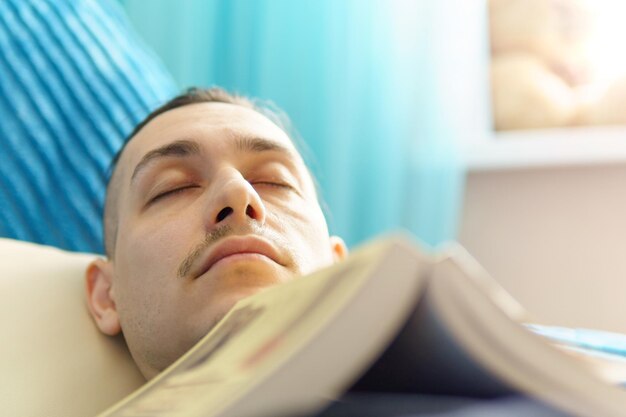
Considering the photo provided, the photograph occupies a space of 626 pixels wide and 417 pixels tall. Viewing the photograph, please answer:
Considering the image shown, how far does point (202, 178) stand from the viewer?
90 cm

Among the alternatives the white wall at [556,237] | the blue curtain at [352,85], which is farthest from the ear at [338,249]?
the white wall at [556,237]

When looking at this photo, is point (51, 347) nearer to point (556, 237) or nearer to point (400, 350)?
point (400, 350)

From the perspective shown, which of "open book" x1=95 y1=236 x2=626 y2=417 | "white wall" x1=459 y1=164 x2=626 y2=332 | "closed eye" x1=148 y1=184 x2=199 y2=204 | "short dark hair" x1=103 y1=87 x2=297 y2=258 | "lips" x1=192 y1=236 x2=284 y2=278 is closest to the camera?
"open book" x1=95 y1=236 x2=626 y2=417

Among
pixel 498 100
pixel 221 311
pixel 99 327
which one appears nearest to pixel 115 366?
pixel 99 327

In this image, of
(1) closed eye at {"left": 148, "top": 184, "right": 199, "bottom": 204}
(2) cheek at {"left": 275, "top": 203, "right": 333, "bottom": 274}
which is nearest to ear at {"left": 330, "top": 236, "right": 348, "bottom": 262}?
(2) cheek at {"left": 275, "top": 203, "right": 333, "bottom": 274}

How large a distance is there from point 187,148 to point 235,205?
164 mm

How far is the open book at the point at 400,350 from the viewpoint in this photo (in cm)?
37

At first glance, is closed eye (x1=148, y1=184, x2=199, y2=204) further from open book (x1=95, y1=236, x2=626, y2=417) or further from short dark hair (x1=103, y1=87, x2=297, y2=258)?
open book (x1=95, y1=236, x2=626, y2=417)

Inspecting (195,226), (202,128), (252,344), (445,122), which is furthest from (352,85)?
(252,344)

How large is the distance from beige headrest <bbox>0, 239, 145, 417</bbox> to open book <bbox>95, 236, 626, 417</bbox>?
417mm

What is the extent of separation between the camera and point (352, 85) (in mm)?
1827

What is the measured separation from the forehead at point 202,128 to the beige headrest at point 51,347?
0.15 metres

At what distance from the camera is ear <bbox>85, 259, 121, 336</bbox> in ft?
3.06

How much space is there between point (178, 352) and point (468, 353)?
0.49 m
